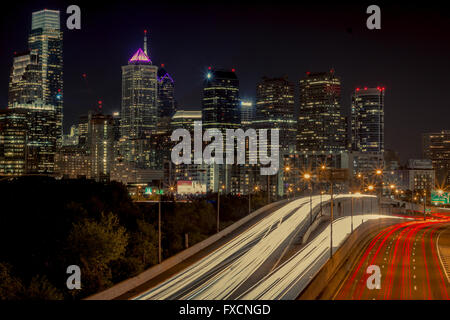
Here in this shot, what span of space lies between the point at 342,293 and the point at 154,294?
1272 cm

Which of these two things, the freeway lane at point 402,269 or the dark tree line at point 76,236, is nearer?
the freeway lane at point 402,269

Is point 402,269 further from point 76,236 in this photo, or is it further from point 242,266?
point 76,236

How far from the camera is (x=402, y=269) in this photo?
155ft

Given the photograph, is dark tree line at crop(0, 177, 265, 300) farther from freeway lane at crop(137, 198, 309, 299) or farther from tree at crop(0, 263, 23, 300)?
freeway lane at crop(137, 198, 309, 299)

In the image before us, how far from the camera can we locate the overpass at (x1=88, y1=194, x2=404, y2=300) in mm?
36406

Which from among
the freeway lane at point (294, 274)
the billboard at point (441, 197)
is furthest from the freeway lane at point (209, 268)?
the billboard at point (441, 197)

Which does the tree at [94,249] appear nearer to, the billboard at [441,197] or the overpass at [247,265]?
the overpass at [247,265]

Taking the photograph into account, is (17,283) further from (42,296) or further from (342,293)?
(342,293)

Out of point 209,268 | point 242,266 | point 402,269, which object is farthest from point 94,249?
point 402,269

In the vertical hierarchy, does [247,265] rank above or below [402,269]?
above

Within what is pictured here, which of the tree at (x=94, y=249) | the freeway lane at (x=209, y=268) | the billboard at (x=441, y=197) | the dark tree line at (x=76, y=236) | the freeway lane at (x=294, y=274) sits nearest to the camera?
the freeway lane at (x=294, y=274)

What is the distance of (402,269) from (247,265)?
523 inches

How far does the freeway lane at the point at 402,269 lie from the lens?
38094 millimetres

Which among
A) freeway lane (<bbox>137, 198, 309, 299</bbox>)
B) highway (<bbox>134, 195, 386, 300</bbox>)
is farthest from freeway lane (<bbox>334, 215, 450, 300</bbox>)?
freeway lane (<bbox>137, 198, 309, 299</bbox>)
